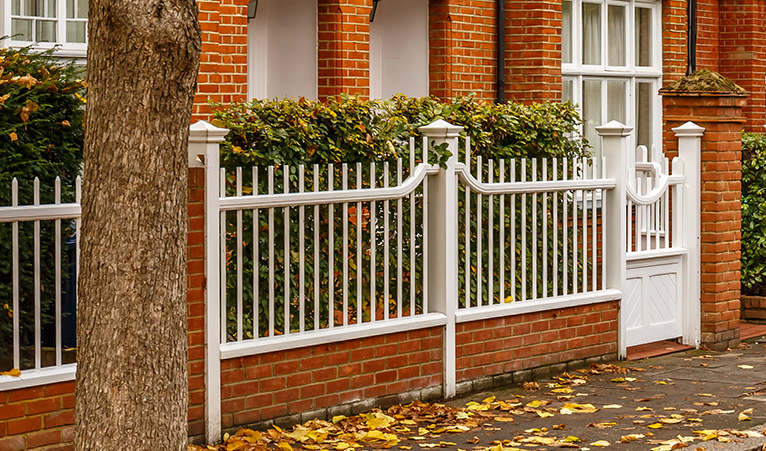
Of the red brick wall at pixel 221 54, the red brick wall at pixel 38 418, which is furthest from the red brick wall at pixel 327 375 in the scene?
the red brick wall at pixel 221 54

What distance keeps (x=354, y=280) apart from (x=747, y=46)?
9614 mm

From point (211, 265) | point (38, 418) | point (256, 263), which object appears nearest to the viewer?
point (38, 418)

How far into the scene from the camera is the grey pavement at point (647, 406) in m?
6.32

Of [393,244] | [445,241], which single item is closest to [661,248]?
[445,241]

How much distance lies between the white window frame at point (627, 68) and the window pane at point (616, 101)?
4 cm

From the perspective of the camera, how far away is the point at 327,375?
673 cm

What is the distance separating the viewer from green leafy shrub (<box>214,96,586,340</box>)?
21.1 ft

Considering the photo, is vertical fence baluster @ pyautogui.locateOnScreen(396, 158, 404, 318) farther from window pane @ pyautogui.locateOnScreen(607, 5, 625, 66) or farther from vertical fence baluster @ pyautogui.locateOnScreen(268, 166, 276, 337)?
window pane @ pyautogui.locateOnScreen(607, 5, 625, 66)

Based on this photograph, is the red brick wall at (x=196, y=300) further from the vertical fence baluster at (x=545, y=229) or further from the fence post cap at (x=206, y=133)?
the vertical fence baluster at (x=545, y=229)

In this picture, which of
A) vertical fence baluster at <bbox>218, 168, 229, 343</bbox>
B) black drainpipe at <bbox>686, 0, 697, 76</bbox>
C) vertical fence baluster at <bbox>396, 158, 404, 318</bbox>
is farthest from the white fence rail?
black drainpipe at <bbox>686, 0, 697, 76</bbox>

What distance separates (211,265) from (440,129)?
6.43ft

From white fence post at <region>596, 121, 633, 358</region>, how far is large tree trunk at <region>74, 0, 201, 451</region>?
5158mm

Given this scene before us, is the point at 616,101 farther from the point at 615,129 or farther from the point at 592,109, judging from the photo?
the point at 615,129

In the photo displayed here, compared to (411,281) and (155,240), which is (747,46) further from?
(155,240)
